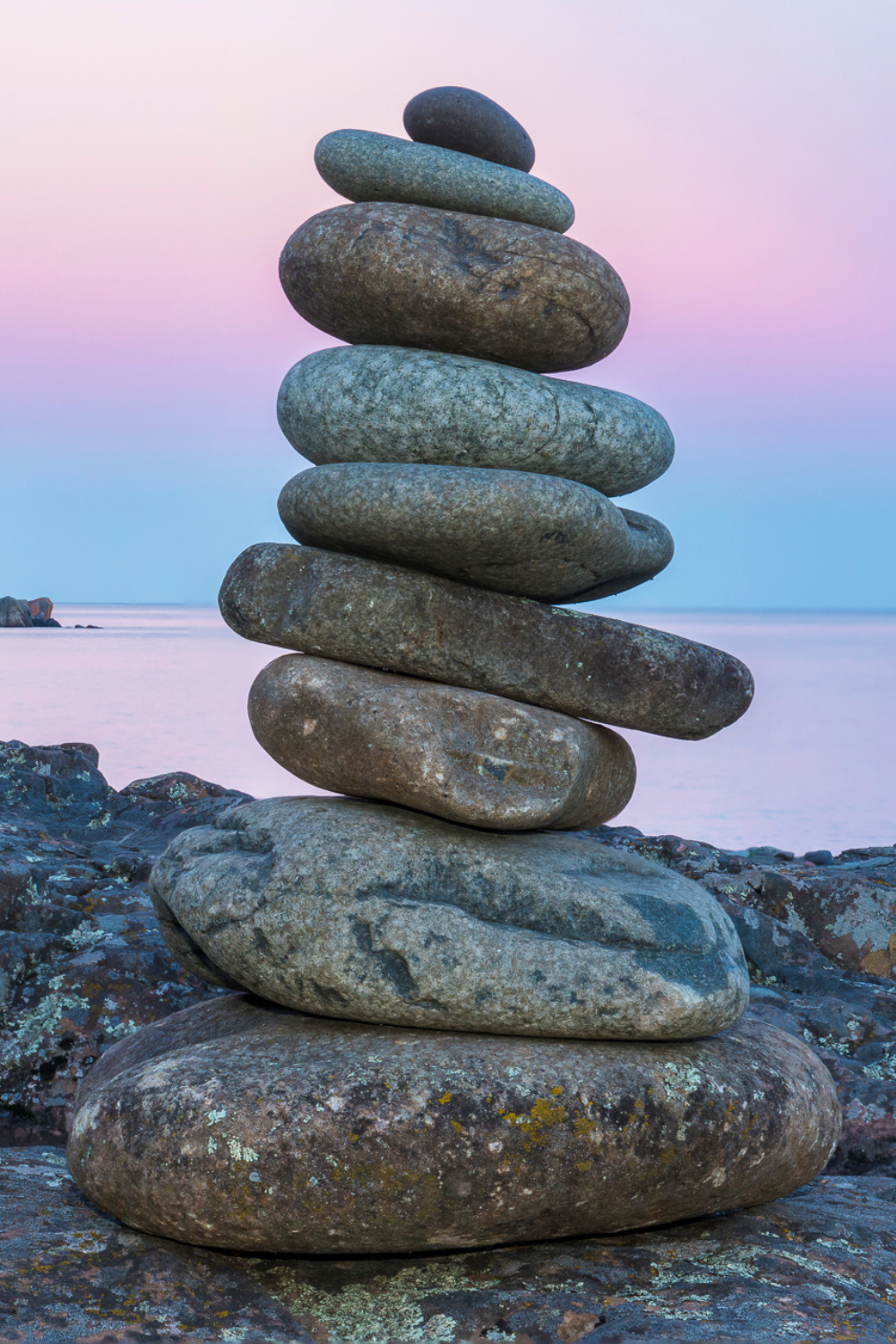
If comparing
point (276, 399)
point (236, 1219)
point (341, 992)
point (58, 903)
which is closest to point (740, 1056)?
point (341, 992)

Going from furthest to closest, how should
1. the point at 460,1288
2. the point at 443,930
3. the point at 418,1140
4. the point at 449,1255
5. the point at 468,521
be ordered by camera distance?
the point at 468,521, the point at 443,930, the point at 449,1255, the point at 418,1140, the point at 460,1288

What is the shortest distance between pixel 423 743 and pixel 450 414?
2.04 metres

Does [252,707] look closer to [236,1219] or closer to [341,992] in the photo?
[341,992]

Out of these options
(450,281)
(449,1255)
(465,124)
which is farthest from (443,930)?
(465,124)

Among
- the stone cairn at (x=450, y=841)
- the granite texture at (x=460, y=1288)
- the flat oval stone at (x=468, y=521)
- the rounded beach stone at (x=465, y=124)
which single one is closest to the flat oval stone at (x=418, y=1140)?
the stone cairn at (x=450, y=841)

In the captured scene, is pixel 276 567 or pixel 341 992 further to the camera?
pixel 276 567

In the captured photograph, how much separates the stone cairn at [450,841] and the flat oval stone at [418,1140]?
17mm

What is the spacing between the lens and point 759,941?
9750 millimetres

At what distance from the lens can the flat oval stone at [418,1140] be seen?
5430mm

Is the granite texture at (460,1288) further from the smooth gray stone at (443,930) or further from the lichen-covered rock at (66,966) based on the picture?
the lichen-covered rock at (66,966)

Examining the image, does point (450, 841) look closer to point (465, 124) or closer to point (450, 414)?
point (450, 414)

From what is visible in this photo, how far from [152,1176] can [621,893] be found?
2985 millimetres

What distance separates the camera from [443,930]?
6.23 m

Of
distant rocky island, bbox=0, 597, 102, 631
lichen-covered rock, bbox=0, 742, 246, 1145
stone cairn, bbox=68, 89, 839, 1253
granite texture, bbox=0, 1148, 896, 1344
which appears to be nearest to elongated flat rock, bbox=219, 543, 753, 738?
stone cairn, bbox=68, 89, 839, 1253
